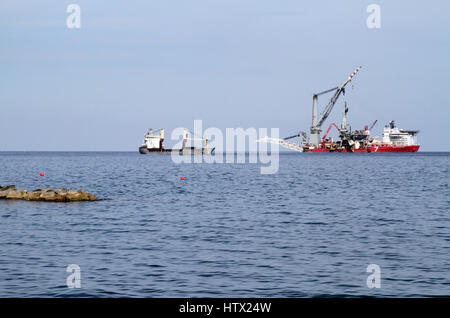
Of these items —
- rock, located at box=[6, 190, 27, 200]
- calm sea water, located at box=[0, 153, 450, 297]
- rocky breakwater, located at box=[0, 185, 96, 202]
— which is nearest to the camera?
calm sea water, located at box=[0, 153, 450, 297]

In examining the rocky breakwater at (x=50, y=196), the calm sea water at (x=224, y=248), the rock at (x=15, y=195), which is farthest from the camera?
the rock at (x=15, y=195)

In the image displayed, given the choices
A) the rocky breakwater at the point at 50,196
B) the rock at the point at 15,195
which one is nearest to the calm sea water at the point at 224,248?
the rocky breakwater at the point at 50,196

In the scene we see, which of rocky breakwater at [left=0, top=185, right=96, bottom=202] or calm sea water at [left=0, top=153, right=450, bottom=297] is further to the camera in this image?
rocky breakwater at [left=0, top=185, right=96, bottom=202]

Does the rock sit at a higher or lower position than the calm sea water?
higher

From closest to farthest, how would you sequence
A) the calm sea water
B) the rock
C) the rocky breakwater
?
the calm sea water
the rocky breakwater
the rock

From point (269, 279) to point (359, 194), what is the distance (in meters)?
37.3

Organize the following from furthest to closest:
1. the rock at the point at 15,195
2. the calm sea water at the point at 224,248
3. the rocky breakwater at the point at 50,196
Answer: the rock at the point at 15,195 → the rocky breakwater at the point at 50,196 → the calm sea water at the point at 224,248

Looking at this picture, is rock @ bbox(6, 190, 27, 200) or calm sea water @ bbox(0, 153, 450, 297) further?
rock @ bbox(6, 190, 27, 200)

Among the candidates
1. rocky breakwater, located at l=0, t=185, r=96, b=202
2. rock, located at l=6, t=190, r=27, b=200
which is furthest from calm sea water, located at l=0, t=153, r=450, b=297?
rock, located at l=6, t=190, r=27, b=200

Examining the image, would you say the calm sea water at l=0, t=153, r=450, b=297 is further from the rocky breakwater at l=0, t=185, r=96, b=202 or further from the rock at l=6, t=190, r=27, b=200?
the rock at l=6, t=190, r=27, b=200

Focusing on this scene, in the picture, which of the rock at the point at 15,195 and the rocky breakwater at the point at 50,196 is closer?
the rocky breakwater at the point at 50,196

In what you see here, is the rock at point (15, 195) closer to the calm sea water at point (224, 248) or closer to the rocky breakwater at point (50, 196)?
the rocky breakwater at point (50, 196)

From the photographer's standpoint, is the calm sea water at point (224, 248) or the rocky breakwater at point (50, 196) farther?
the rocky breakwater at point (50, 196)

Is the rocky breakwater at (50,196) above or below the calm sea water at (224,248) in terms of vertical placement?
above
